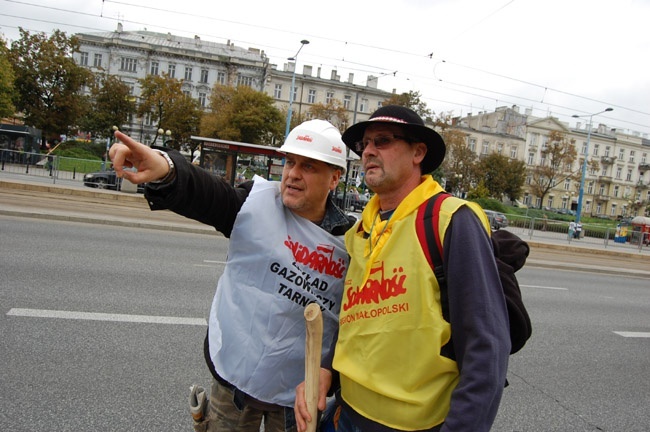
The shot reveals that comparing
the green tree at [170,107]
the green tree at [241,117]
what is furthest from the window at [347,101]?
the green tree at [170,107]

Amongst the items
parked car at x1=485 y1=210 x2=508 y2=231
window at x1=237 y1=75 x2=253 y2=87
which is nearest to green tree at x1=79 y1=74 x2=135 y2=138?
window at x1=237 y1=75 x2=253 y2=87

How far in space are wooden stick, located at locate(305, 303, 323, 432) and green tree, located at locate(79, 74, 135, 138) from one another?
53.1 m

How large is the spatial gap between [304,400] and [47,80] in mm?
50368

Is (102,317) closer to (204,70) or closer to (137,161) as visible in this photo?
(137,161)

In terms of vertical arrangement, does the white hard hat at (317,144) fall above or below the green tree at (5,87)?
below

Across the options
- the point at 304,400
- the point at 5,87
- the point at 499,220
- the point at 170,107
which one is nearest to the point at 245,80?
the point at 170,107

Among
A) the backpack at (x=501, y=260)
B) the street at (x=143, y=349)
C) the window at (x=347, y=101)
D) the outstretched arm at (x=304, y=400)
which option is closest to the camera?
the backpack at (x=501, y=260)

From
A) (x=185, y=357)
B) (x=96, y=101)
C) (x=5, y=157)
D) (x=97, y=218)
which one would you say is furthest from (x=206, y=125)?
(x=185, y=357)

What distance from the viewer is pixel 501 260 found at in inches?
66.6

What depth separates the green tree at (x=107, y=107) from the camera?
49.4m

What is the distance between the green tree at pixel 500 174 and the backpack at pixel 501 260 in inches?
2360

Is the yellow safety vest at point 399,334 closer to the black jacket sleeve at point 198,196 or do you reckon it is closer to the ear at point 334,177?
the ear at point 334,177

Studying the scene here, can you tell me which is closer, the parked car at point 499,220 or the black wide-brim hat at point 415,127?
the black wide-brim hat at point 415,127

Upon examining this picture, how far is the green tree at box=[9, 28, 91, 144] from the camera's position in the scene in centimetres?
4259
